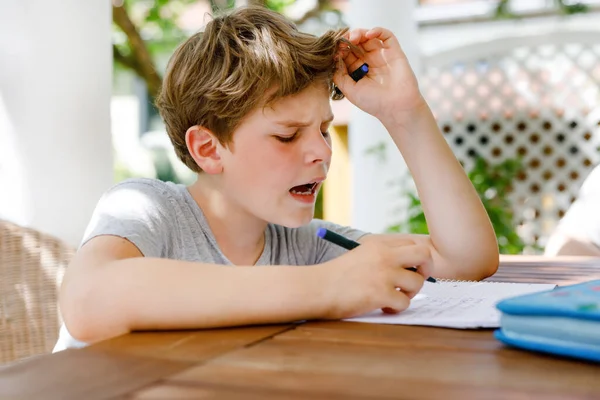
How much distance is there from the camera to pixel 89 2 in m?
2.12

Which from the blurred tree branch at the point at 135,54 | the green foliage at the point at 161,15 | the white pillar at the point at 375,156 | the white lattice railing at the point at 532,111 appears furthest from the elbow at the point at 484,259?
the green foliage at the point at 161,15

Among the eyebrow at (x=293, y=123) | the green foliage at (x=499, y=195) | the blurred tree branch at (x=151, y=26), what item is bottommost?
the green foliage at (x=499, y=195)

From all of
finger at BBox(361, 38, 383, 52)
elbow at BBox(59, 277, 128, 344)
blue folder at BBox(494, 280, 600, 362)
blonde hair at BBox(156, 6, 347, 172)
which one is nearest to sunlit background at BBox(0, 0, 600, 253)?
finger at BBox(361, 38, 383, 52)

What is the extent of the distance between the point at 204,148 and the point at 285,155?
208 millimetres

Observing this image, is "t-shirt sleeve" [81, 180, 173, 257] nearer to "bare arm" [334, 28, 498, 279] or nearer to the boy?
the boy

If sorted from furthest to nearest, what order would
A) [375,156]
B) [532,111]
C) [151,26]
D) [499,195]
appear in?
[151,26] → [532,111] → [499,195] → [375,156]

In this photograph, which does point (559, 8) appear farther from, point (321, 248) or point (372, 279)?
point (372, 279)

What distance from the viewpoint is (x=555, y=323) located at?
0.80 m

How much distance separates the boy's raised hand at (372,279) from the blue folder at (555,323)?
7.4 inches

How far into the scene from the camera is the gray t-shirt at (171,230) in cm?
125

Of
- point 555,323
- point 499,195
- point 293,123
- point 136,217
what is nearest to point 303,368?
point 555,323

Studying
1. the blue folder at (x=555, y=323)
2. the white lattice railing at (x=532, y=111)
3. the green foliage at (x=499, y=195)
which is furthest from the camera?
the white lattice railing at (x=532, y=111)

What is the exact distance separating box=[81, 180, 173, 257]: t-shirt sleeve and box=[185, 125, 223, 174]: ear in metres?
0.11

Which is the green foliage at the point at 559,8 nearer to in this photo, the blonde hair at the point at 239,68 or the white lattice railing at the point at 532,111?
the white lattice railing at the point at 532,111
